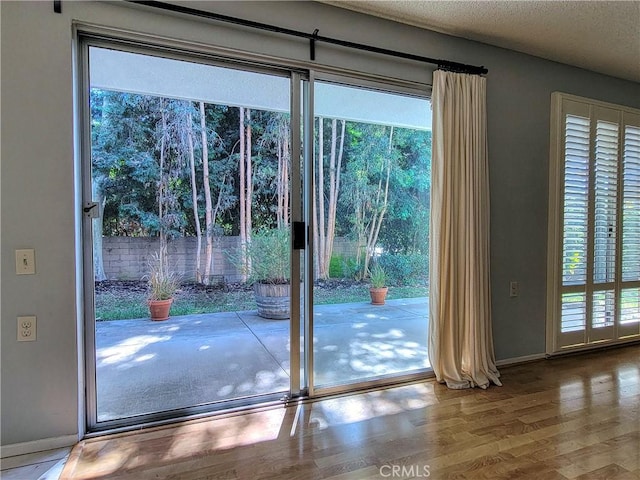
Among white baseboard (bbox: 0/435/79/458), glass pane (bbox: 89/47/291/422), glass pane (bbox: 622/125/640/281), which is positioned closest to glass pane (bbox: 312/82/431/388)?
glass pane (bbox: 89/47/291/422)

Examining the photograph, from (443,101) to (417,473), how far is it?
229 centimetres

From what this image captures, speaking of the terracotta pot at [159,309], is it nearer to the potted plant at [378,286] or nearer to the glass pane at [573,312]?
the potted plant at [378,286]

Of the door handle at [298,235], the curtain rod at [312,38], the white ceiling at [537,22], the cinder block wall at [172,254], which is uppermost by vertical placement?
the white ceiling at [537,22]

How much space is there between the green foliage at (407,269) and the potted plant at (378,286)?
5cm

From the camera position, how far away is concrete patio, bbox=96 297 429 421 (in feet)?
7.77

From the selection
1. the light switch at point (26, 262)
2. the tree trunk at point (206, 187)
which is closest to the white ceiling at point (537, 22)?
the tree trunk at point (206, 187)

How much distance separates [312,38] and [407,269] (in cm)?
174

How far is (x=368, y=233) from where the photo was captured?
2.71m

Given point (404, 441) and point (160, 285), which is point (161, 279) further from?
point (404, 441)

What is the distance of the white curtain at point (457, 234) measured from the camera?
2619mm

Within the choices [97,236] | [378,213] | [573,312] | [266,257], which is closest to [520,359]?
[573,312]

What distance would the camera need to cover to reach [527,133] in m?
3.07

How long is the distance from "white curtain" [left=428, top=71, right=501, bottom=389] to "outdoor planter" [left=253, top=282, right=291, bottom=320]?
106 centimetres

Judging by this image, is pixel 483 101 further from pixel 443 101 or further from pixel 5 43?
pixel 5 43
